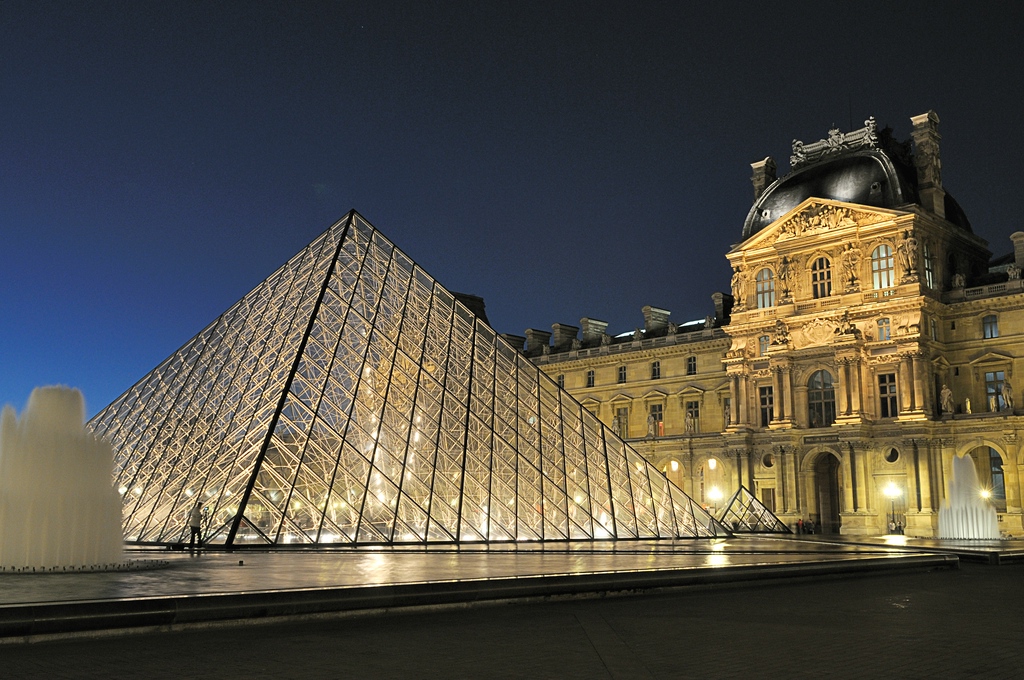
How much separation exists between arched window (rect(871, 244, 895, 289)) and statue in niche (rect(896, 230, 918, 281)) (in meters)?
0.69

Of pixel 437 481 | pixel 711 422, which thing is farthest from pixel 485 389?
pixel 711 422

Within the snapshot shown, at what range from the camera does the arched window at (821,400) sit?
43844mm

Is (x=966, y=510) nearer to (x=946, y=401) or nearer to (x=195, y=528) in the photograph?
(x=946, y=401)

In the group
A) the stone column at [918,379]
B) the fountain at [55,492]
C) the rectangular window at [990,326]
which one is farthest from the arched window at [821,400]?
the fountain at [55,492]

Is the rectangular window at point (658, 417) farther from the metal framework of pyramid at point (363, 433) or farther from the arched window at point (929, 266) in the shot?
the metal framework of pyramid at point (363, 433)

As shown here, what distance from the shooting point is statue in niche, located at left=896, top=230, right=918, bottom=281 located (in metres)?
41.1

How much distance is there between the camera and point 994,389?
4134cm

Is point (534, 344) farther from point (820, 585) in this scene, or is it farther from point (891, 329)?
point (820, 585)

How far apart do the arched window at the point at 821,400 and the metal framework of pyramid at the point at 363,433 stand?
16522 millimetres

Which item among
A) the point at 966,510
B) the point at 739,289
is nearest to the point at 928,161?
the point at 739,289

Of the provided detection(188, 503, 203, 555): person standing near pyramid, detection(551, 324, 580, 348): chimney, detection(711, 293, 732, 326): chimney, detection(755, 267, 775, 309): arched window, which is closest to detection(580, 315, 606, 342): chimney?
detection(551, 324, 580, 348): chimney

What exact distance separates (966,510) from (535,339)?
30.8 meters

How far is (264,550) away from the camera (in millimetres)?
18312

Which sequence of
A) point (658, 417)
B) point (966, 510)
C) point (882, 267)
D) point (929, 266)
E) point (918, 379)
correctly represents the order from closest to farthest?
1. point (966, 510)
2. point (918, 379)
3. point (882, 267)
4. point (929, 266)
5. point (658, 417)
